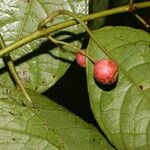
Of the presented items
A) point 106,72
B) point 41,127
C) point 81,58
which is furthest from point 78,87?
point 41,127

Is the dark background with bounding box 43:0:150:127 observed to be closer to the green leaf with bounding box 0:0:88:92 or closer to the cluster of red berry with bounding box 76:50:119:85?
the green leaf with bounding box 0:0:88:92

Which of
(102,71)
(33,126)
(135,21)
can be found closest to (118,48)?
(102,71)

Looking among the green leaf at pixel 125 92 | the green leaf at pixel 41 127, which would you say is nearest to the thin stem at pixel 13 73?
the green leaf at pixel 41 127

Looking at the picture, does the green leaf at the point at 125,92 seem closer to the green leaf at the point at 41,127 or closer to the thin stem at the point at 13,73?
the green leaf at the point at 41,127

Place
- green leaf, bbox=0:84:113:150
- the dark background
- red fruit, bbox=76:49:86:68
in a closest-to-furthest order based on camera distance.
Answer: green leaf, bbox=0:84:113:150, red fruit, bbox=76:49:86:68, the dark background

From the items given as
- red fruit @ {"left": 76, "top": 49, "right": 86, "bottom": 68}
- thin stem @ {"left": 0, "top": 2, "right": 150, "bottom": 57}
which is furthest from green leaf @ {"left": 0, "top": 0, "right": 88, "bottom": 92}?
thin stem @ {"left": 0, "top": 2, "right": 150, "bottom": 57}

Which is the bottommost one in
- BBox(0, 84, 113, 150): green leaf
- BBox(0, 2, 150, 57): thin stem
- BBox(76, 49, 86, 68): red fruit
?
BBox(0, 84, 113, 150): green leaf
